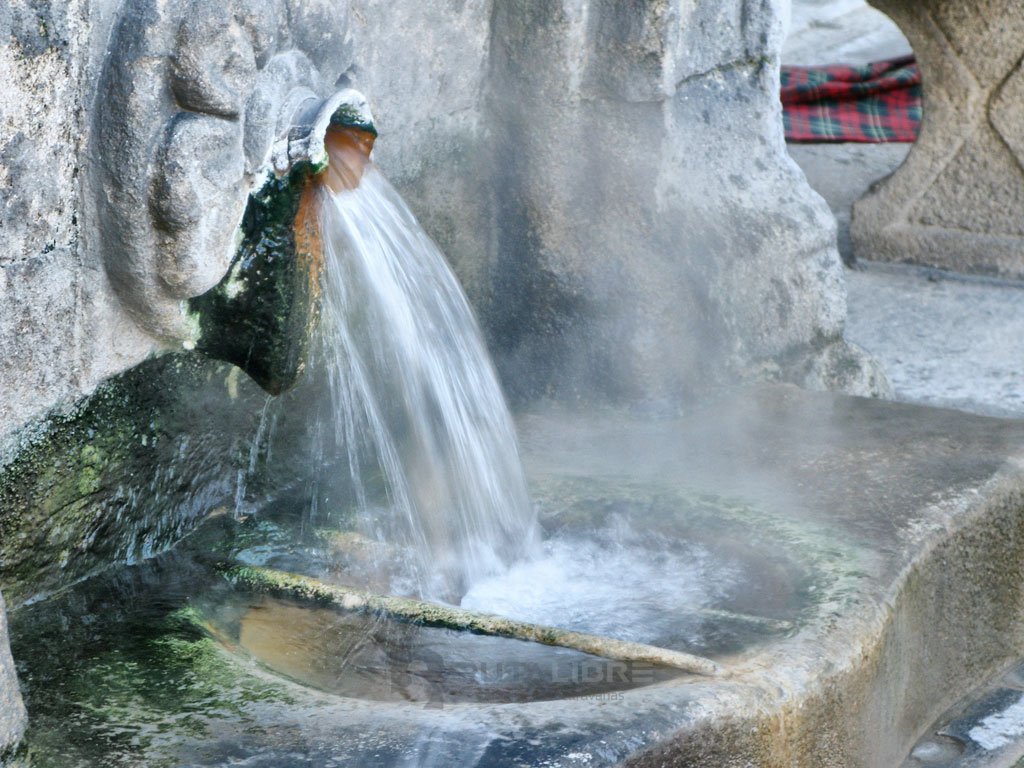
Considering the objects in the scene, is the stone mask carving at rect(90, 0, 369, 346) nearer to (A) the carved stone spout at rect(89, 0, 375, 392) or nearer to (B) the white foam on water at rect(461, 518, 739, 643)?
(A) the carved stone spout at rect(89, 0, 375, 392)

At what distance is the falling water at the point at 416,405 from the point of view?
180 centimetres

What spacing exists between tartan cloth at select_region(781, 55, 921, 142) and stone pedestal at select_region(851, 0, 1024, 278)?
3.85ft

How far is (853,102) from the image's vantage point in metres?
5.21

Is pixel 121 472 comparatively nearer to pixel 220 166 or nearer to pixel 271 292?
pixel 271 292

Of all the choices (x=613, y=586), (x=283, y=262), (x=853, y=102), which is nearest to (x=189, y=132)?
(x=283, y=262)

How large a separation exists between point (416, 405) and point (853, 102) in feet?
12.4

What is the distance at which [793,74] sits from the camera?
537 centimetres

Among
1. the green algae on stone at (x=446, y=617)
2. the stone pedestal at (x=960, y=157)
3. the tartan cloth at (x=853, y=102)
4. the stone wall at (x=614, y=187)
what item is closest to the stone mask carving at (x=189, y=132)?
the green algae on stone at (x=446, y=617)

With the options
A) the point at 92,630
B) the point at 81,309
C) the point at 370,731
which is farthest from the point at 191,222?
the point at 370,731

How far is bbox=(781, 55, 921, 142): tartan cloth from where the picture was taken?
4.98m

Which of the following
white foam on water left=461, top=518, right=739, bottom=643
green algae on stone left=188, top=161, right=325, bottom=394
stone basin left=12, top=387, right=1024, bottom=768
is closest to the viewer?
stone basin left=12, top=387, right=1024, bottom=768

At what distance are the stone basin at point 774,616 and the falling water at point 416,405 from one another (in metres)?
0.14

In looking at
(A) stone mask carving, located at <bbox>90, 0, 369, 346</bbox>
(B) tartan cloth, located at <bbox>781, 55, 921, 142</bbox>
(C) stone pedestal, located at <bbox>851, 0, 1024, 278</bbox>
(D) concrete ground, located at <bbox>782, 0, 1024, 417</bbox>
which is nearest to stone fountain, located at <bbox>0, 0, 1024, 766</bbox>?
(A) stone mask carving, located at <bbox>90, 0, 369, 346</bbox>

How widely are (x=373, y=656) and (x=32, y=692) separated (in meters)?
0.38
